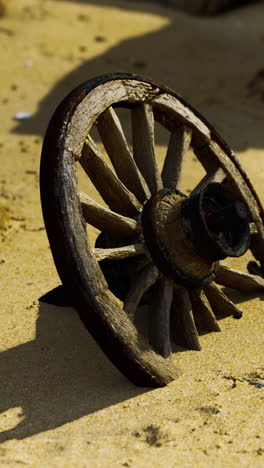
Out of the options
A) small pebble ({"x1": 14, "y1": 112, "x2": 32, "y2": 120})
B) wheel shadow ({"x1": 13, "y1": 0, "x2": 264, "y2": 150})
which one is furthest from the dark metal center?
small pebble ({"x1": 14, "y1": 112, "x2": 32, "y2": 120})

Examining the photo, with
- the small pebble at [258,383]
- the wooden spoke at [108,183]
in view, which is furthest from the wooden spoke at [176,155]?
the small pebble at [258,383]

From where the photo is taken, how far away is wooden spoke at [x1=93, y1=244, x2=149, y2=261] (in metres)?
2.82

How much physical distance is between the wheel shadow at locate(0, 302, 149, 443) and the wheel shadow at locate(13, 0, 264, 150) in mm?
3213

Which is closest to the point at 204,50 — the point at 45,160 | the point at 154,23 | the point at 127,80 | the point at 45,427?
the point at 154,23

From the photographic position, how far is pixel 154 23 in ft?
29.4

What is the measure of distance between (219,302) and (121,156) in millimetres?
874

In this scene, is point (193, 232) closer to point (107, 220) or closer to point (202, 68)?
point (107, 220)

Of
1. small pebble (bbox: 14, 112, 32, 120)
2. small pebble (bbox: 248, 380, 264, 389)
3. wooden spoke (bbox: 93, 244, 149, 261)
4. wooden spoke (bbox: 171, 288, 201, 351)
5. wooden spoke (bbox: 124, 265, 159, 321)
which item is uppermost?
small pebble (bbox: 14, 112, 32, 120)

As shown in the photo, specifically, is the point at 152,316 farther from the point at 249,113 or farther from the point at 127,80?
the point at 249,113

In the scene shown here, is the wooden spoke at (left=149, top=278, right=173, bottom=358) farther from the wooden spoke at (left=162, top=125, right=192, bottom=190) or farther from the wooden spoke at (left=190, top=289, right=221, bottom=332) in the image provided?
the wooden spoke at (left=162, top=125, right=192, bottom=190)

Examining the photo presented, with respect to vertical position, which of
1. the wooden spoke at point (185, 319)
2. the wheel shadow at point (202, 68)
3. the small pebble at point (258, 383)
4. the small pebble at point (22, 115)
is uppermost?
the wheel shadow at point (202, 68)

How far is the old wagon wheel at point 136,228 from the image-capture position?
2648 mm

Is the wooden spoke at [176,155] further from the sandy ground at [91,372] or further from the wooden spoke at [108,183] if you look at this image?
the sandy ground at [91,372]

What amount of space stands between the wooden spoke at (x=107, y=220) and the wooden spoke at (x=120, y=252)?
0.09 meters
